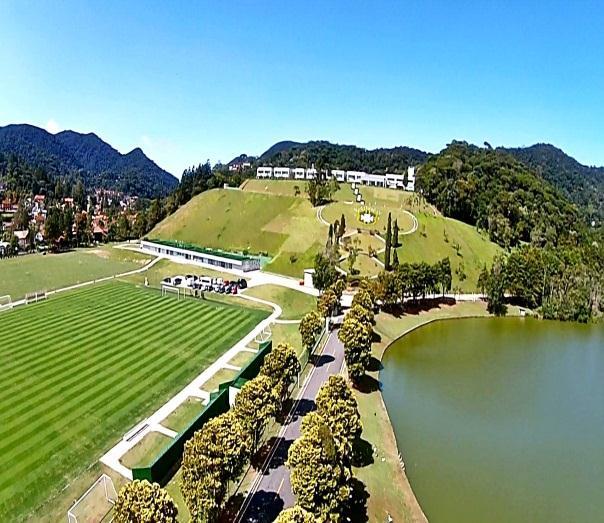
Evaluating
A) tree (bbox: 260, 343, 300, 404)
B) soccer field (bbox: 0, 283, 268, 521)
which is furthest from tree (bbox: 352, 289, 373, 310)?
tree (bbox: 260, 343, 300, 404)

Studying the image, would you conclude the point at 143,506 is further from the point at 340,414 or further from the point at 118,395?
the point at 118,395

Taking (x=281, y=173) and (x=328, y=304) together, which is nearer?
(x=328, y=304)

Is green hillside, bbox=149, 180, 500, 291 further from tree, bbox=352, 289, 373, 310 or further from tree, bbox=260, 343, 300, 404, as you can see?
tree, bbox=260, 343, 300, 404

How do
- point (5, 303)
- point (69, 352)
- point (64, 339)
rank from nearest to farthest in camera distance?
point (69, 352) < point (64, 339) < point (5, 303)

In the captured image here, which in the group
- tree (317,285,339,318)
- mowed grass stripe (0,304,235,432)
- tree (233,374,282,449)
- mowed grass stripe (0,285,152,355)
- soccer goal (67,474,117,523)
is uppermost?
tree (317,285,339,318)

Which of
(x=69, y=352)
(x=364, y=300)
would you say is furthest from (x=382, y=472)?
(x=69, y=352)

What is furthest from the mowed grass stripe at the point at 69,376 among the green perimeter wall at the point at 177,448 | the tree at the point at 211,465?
the tree at the point at 211,465

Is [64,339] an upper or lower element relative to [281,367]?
lower

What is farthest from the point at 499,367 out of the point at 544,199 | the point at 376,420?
the point at 544,199
